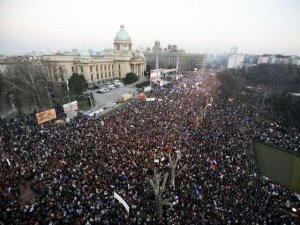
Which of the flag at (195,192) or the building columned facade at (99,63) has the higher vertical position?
the building columned facade at (99,63)

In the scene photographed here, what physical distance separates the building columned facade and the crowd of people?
26.1 meters

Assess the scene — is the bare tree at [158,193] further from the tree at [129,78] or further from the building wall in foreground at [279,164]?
the tree at [129,78]

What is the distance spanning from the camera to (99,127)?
2145 centimetres

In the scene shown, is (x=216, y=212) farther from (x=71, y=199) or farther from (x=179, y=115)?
(x=179, y=115)

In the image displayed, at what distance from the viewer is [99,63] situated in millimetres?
57000

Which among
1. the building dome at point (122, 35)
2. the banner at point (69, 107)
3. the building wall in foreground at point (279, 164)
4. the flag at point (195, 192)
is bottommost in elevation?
the building wall in foreground at point (279, 164)

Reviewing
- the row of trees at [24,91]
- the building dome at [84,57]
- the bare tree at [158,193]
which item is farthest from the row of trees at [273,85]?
the building dome at [84,57]

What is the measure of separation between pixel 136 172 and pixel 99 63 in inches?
1889

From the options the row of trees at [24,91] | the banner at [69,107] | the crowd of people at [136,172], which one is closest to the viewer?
the crowd of people at [136,172]

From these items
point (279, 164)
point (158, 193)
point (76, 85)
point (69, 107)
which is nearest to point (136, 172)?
point (158, 193)

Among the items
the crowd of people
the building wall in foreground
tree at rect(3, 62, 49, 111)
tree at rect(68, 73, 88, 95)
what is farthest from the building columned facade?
the building wall in foreground

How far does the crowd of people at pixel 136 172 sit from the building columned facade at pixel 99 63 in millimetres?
26079

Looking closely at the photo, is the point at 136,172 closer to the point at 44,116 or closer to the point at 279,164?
the point at 44,116

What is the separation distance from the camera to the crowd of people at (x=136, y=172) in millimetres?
11297
